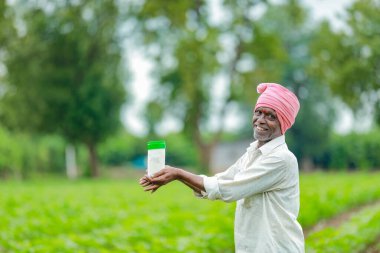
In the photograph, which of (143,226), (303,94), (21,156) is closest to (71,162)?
(21,156)

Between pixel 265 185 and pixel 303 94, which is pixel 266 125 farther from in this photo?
pixel 303 94

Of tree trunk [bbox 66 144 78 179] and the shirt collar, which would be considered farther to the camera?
tree trunk [bbox 66 144 78 179]

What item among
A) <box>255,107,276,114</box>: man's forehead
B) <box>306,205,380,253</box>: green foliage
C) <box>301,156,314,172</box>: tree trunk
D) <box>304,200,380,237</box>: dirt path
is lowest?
<box>301,156,314,172</box>: tree trunk

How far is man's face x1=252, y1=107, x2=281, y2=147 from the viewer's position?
11.7ft

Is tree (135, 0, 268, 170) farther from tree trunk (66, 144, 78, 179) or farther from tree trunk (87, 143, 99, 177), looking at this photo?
tree trunk (66, 144, 78, 179)

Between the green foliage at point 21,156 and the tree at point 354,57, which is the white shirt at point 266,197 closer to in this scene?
the tree at point 354,57

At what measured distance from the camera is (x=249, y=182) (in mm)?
3434

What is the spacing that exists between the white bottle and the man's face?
56 cm

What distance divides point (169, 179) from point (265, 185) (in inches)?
20.3

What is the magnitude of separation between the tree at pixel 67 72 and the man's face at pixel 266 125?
34127mm

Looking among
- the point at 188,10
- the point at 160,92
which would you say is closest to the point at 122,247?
the point at 188,10

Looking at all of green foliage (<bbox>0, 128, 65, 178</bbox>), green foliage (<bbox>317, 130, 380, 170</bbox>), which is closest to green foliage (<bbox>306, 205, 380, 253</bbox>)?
green foliage (<bbox>0, 128, 65, 178</bbox>)

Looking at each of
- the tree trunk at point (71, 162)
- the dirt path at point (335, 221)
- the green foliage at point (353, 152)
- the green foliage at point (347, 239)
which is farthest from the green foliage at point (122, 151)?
the green foliage at point (347, 239)

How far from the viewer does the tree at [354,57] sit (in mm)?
28438
